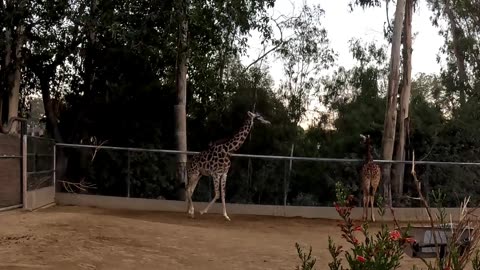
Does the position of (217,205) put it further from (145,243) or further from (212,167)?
(145,243)

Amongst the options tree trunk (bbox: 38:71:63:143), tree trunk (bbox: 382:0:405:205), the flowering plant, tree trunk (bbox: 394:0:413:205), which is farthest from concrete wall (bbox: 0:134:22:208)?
tree trunk (bbox: 394:0:413:205)

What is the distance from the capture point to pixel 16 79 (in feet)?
53.5

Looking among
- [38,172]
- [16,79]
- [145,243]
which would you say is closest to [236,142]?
[38,172]

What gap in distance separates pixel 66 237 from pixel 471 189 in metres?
10.7

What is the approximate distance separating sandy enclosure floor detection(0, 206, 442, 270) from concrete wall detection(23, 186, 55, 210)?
0.61m

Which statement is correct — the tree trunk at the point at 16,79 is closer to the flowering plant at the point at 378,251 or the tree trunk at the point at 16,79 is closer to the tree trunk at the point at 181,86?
Answer: the tree trunk at the point at 181,86

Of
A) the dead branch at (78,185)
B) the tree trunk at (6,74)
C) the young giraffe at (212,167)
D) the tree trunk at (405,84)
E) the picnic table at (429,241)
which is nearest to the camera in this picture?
the picnic table at (429,241)

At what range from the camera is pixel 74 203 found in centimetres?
1431

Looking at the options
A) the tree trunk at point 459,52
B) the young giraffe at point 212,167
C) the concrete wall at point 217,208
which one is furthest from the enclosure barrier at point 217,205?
the tree trunk at point 459,52

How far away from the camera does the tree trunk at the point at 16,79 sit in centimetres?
→ 1573

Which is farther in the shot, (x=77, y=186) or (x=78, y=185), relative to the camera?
(x=78, y=185)

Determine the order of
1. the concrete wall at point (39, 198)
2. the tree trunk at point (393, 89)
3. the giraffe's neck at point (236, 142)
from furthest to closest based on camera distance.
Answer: the tree trunk at point (393, 89) < the giraffe's neck at point (236, 142) < the concrete wall at point (39, 198)

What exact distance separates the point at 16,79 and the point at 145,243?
9.08 m

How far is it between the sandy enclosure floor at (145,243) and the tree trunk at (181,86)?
8.47 ft
